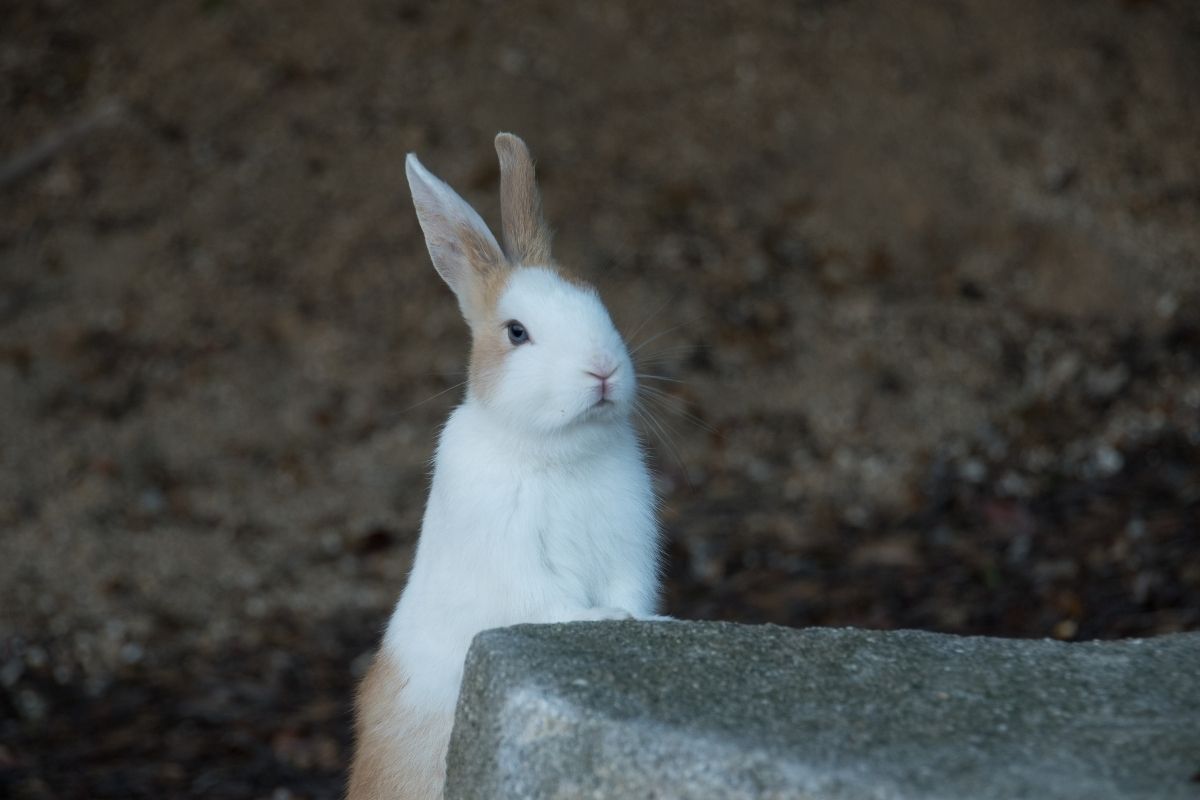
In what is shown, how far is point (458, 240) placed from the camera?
12.0ft

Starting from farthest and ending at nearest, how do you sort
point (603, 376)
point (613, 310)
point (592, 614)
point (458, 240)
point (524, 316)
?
point (613, 310) → point (458, 240) → point (524, 316) → point (603, 376) → point (592, 614)

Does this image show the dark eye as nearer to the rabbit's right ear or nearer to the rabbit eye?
the rabbit eye

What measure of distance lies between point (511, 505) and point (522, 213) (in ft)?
2.54

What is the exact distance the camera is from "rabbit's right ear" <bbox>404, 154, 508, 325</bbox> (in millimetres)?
3609

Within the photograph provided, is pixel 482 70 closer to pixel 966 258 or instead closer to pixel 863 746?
pixel 966 258

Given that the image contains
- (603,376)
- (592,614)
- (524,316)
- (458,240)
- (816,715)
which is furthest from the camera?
(458,240)

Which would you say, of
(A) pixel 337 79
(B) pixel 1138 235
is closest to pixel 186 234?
(A) pixel 337 79

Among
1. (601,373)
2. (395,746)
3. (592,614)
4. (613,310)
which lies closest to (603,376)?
(601,373)

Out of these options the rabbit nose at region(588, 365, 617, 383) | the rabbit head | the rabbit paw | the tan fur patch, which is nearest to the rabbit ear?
the rabbit head

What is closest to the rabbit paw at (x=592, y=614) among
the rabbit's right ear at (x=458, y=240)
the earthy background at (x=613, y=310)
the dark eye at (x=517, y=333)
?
the dark eye at (x=517, y=333)

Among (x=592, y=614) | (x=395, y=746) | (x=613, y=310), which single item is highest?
(x=592, y=614)

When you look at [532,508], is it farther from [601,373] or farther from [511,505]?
[601,373]

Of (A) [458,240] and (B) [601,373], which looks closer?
(B) [601,373]

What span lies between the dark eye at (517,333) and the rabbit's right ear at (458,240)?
0.50 ft
